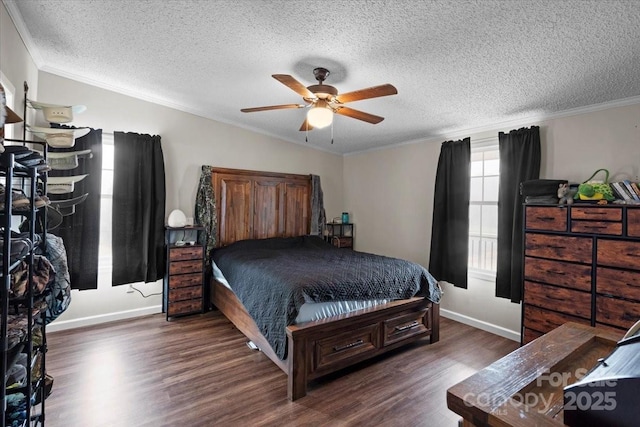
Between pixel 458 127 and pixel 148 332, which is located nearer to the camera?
pixel 148 332

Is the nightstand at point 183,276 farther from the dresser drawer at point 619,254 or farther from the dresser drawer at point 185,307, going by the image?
the dresser drawer at point 619,254

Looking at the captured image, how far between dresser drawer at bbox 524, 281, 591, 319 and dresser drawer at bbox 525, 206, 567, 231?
53 cm

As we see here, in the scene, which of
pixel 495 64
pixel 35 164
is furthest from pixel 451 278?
pixel 35 164

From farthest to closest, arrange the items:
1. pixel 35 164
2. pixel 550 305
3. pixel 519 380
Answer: pixel 550 305, pixel 35 164, pixel 519 380

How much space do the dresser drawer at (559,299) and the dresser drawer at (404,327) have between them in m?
→ 0.97

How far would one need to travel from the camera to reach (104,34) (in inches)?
98.8

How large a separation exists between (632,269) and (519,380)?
240 cm

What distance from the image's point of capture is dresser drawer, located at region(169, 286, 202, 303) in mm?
3746

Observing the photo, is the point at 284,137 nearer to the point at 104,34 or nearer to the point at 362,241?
the point at 362,241

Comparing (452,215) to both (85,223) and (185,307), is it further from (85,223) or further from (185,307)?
(85,223)

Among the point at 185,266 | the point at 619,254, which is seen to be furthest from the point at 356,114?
the point at 185,266

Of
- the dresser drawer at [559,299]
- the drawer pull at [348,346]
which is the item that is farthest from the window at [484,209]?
the drawer pull at [348,346]

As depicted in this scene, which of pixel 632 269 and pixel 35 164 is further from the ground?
pixel 35 164

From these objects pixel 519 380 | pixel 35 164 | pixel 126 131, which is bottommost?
pixel 519 380
